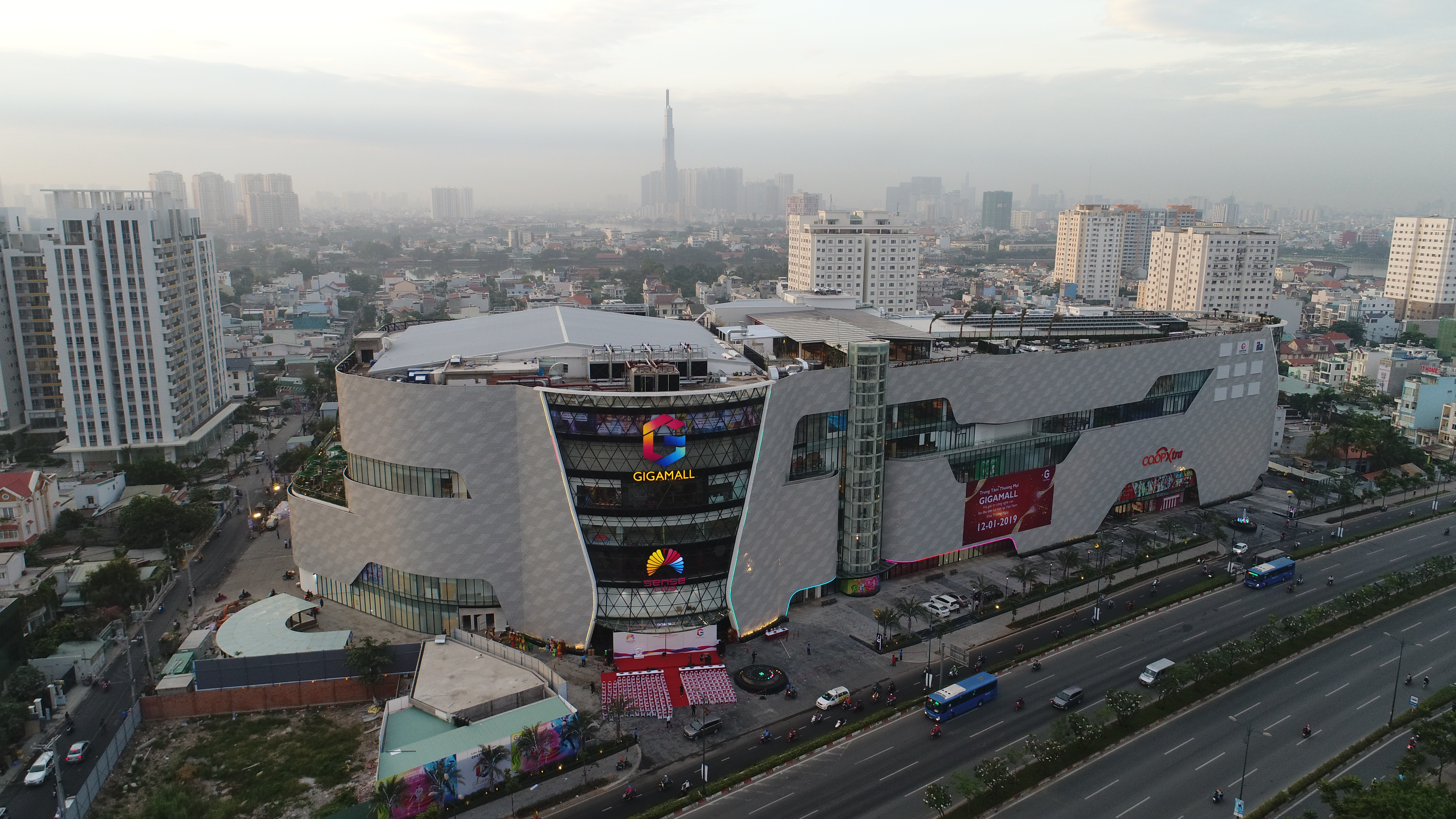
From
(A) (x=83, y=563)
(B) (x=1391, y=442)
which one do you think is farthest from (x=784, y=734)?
(B) (x=1391, y=442)

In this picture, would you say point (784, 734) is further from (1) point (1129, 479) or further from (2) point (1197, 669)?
(1) point (1129, 479)

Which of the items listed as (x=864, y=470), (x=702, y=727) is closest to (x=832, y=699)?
(x=702, y=727)

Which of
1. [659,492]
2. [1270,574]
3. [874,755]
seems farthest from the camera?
[1270,574]

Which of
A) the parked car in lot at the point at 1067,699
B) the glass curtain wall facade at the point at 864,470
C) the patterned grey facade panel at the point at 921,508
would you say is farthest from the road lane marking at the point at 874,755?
the patterned grey facade panel at the point at 921,508

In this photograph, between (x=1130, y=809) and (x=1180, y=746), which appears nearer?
(x=1130, y=809)

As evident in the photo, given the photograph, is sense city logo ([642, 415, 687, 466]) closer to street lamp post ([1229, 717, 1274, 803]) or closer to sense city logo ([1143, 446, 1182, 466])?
street lamp post ([1229, 717, 1274, 803])

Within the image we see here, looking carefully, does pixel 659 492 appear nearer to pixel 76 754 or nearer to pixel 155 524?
pixel 76 754
